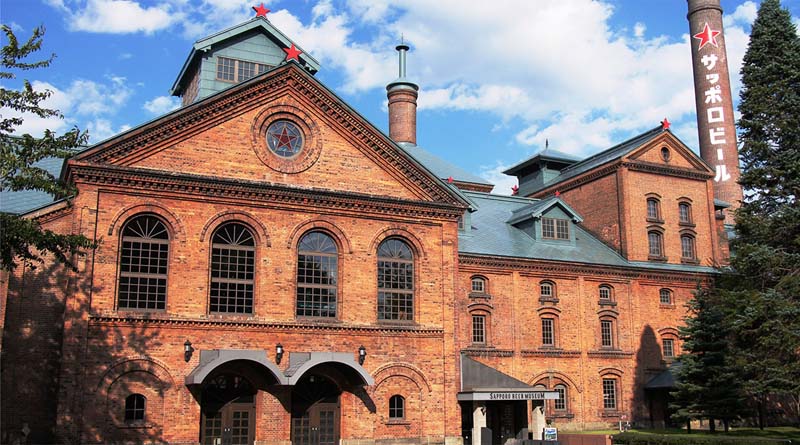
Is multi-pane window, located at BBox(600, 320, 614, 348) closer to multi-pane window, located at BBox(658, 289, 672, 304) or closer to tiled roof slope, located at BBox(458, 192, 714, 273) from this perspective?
tiled roof slope, located at BBox(458, 192, 714, 273)

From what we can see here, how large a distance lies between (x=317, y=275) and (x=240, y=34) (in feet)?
35.7

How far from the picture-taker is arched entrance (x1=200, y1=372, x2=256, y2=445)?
23672 mm

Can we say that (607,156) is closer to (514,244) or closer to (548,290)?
(514,244)

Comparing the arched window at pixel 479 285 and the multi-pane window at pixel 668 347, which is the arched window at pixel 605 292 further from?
the arched window at pixel 479 285

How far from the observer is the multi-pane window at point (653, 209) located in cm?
3891

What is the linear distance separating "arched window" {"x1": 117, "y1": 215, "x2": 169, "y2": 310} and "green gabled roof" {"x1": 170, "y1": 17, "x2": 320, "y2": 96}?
8.78 m

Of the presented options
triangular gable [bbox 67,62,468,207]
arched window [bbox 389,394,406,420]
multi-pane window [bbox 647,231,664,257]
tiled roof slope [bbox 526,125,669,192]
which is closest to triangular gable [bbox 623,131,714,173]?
tiled roof slope [bbox 526,125,669,192]

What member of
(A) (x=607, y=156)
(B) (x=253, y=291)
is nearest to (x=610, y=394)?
(A) (x=607, y=156)

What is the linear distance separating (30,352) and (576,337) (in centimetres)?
2212

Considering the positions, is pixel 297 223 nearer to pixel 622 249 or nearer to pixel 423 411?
pixel 423 411

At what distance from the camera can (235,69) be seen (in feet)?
101

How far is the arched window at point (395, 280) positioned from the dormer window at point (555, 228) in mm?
11735

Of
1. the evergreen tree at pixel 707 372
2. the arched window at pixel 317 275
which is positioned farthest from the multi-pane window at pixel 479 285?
the arched window at pixel 317 275

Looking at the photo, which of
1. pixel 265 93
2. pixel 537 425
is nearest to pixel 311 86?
pixel 265 93
